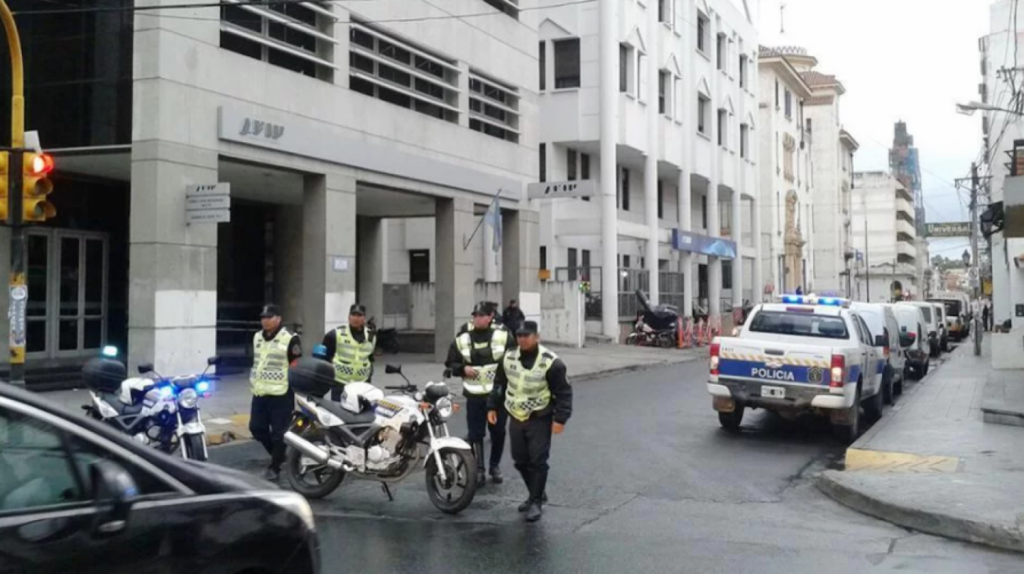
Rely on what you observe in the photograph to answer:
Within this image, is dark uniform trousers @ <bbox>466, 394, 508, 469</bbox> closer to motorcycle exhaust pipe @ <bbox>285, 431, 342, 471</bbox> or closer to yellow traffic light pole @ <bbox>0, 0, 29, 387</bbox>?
motorcycle exhaust pipe @ <bbox>285, 431, 342, 471</bbox>

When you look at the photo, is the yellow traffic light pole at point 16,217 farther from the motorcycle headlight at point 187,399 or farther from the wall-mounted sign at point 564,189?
the wall-mounted sign at point 564,189

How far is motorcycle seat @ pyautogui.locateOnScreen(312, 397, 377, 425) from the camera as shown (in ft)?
29.7

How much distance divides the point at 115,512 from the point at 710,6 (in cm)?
4719

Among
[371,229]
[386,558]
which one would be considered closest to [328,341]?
[386,558]

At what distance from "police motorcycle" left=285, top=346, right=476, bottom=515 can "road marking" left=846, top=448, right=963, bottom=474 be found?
4839mm

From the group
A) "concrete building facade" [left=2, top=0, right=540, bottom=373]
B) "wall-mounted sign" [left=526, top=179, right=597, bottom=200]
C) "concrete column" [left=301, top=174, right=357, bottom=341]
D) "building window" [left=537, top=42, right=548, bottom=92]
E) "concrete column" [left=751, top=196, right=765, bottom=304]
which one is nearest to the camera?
"concrete building facade" [left=2, top=0, right=540, bottom=373]

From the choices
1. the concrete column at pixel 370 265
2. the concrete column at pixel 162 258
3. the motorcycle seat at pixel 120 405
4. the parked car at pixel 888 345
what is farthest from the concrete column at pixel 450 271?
the motorcycle seat at pixel 120 405

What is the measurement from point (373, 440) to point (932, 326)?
3042cm

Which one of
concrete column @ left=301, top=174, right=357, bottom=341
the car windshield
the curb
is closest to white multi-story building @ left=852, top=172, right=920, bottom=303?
concrete column @ left=301, top=174, right=357, bottom=341

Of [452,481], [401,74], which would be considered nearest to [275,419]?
[452,481]

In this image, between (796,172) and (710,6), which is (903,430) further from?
(796,172)

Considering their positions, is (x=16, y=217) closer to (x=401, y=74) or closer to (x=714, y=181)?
(x=401, y=74)

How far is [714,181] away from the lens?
4769 centimetres

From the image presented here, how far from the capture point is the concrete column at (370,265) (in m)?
A: 29.2
